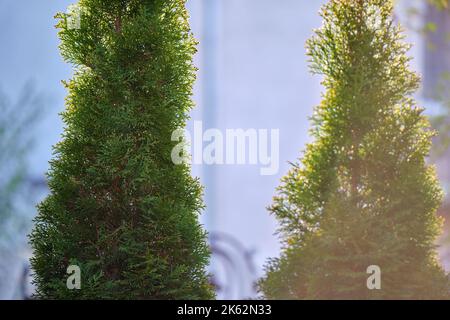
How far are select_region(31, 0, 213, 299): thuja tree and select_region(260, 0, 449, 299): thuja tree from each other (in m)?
0.43

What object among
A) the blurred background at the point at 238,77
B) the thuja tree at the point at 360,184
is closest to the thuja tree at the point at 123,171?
the thuja tree at the point at 360,184

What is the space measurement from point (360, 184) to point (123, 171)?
102cm

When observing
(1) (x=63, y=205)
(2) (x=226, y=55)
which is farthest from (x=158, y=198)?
(2) (x=226, y=55)

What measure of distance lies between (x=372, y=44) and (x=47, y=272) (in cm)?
169

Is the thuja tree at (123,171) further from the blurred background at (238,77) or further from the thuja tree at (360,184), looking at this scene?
the blurred background at (238,77)

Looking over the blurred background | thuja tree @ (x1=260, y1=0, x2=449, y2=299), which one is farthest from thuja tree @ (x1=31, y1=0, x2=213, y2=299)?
the blurred background

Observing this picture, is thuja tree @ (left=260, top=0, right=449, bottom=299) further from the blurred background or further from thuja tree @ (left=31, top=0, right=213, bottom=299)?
the blurred background

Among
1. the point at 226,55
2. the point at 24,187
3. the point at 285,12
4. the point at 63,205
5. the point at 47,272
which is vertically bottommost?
the point at 47,272

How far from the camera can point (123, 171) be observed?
2910 millimetres

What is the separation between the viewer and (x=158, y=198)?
2.94 metres

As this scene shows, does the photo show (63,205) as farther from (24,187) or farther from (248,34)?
(248,34)

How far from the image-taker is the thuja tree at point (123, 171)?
2.92m

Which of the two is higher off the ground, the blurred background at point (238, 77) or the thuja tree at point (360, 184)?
the blurred background at point (238, 77)

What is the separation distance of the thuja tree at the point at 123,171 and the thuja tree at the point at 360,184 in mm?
432
